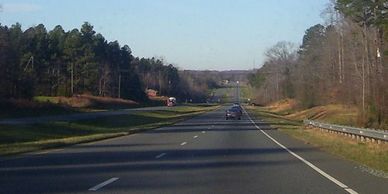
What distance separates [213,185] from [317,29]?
119654 mm

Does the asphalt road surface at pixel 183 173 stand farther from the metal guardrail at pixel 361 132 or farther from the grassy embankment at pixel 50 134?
the metal guardrail at pixel 361 132

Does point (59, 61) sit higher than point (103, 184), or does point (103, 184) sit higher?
point (59, 61)

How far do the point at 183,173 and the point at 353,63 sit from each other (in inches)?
2417

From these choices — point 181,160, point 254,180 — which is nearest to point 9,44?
point 181,160

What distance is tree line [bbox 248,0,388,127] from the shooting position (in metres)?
54.8

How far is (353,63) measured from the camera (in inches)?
3017

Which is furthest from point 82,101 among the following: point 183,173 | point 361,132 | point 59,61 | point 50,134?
point 183,173

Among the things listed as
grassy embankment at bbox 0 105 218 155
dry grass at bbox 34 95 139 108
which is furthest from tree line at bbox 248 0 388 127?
dry grass at bbox 34 95 139 108

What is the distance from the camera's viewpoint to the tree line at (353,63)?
2156 inches

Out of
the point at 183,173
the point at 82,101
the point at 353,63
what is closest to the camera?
the point at 183,173

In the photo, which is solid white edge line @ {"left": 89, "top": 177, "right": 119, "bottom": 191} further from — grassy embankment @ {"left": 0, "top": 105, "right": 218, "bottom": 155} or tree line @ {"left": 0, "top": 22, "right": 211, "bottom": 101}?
tree line @ {"left": 0, "top": 22, "right": 211, "bottom": 101}

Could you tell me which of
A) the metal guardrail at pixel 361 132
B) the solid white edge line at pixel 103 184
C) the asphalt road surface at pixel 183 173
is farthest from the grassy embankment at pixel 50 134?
the metal guardrail at pixel 361 132

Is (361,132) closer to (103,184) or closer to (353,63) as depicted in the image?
(103,184)

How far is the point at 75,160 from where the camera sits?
72.5 feet
